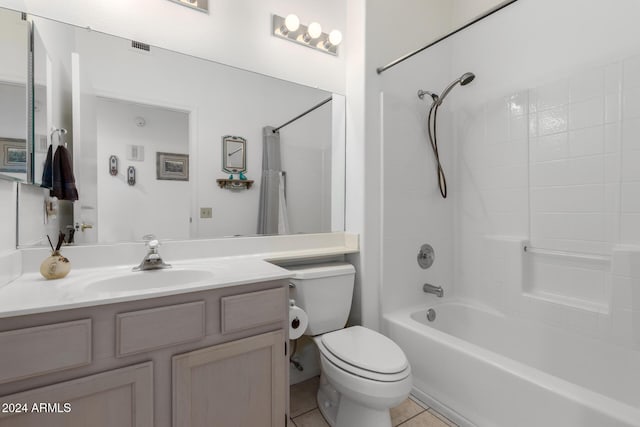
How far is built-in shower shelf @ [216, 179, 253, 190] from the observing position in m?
1.65

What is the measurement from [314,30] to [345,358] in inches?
74.3

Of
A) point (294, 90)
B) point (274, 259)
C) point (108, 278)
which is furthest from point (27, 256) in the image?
point (294, 90)

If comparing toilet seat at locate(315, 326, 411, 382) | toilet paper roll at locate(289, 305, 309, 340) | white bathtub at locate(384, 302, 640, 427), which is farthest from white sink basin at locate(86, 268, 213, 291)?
white bathtub at locate(384, 302, 640, 427)

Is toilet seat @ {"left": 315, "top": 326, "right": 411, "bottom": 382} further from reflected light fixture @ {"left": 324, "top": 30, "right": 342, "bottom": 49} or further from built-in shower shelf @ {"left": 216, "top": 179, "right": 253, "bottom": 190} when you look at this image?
reflected light fixture @ {"left": 324, "top": 30, "right": 342, "bottom": 49}

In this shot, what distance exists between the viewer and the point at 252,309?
3.69 feet

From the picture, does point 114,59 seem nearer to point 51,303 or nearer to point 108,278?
point 108,278

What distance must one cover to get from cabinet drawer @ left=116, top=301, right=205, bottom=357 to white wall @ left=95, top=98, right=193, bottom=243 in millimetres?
598

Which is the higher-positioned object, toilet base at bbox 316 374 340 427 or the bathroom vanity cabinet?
the bathroom vanity cabinet

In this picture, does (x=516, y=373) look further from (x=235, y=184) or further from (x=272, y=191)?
(x=235, y=184)

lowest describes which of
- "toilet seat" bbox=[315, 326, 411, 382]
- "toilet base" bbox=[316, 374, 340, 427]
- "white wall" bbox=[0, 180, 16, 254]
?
"toilet base" bbox=[316, 374, 340, 427]

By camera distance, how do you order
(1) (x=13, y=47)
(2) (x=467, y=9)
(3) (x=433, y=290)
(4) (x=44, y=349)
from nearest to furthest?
(4) (x=44, y=349) → (1) (x=13, y=47) → (3) (x=433, y=290) → (2) (x=467, y=9)

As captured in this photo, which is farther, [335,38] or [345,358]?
[335,38]

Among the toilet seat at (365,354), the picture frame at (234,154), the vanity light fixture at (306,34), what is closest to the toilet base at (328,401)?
the toilet seat at (365,354)

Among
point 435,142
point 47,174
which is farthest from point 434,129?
point 47,174
